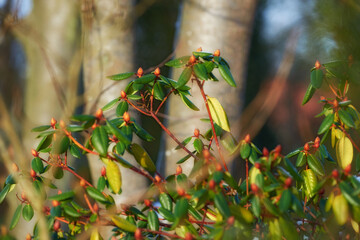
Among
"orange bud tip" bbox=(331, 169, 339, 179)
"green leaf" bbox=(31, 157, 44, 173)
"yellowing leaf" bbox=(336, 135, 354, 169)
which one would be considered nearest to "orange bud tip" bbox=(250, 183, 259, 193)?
"orange bud tip" bbox=(331, 169, 339, 179)

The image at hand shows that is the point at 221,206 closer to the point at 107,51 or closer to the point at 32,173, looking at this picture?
the point at 32,173

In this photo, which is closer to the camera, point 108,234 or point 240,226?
point 240,226

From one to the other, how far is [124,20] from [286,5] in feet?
12.6

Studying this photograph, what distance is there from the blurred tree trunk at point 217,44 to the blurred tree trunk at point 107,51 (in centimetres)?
31

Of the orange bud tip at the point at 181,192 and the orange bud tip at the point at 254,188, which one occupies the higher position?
the orange bud tip at the point at 254,188

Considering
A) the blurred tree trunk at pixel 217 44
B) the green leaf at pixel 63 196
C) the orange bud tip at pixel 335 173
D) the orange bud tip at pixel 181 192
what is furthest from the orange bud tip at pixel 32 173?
the blurred tree trunk at pixel 217 44

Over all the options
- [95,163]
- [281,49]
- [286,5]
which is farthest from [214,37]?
[281,49]

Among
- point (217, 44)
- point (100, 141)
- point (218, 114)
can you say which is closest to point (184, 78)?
point (218, 114)

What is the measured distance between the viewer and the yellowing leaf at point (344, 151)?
1062 millimetres

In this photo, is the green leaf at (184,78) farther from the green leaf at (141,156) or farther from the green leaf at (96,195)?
the green leaf at (96,195)

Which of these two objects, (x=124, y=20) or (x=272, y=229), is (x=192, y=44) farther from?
(x=272, y=229)

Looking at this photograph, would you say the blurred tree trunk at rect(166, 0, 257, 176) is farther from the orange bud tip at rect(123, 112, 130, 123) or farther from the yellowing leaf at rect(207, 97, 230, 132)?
the orange bud tip at rect(123, 112, 130, 123)

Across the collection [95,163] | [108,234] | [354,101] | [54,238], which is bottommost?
[108,234]

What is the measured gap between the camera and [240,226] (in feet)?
2.70
